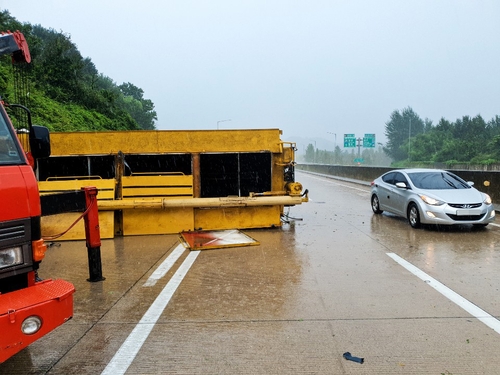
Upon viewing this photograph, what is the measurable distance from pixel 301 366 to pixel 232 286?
2413mm

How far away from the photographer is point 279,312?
5.02 m

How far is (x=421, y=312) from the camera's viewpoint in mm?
4973

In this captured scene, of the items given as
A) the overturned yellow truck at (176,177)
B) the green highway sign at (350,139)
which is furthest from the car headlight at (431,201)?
the green highway sign at (350,139)

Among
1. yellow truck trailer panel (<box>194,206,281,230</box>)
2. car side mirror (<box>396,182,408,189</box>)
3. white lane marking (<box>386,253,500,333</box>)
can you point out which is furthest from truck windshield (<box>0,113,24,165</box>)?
car side mirror (<box>396,182,408,189</box>)

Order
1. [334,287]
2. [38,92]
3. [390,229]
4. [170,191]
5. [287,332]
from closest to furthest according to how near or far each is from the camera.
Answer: [287,332] → [334,287] → [170,191] → [390,229] → [38,92]

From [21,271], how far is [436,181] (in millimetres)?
10325

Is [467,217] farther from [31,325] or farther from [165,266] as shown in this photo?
[31,325]

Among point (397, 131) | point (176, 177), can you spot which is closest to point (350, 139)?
point (397, 131)

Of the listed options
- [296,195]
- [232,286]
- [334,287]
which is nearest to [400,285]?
[334,287]

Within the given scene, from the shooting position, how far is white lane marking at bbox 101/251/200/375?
12.3 feet

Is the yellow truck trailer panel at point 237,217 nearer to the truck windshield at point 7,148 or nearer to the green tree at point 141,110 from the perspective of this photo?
the truck windshield at point 7,148

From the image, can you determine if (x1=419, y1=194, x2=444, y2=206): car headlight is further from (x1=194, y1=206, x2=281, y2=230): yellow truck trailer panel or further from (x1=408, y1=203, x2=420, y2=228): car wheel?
(x1=194, y1=206, x2=281, y2=230): yellow truck trailer panel

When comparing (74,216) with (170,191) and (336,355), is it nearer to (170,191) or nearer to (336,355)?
(170,191)

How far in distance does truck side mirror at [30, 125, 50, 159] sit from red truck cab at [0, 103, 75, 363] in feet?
1.99
